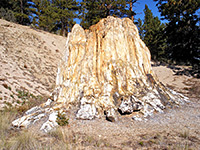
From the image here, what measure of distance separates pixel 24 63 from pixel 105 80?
31.0 ft

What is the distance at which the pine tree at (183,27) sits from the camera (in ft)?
58.0

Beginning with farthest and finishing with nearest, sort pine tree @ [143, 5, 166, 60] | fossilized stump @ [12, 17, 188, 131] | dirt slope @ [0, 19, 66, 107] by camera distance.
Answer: pine tree @ [143, 5, 166, 60]
dirt slope @ [0, 19, 66, 107]
fossilized stump @ [12, 17, 188, 131]

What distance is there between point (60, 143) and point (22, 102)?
620cm

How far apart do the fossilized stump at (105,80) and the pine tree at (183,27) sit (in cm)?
1294

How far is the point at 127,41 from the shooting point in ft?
28.8

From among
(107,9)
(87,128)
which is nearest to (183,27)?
(107,9)

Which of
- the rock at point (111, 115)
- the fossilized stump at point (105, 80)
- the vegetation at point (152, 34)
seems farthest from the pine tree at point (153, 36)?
the rock at point (111, 115)

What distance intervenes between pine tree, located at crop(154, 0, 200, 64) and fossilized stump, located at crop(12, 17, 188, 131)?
1294cm

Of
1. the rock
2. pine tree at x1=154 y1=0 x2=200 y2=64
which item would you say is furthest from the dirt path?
pine tree at x1=154 y1=0 x2=200 y2=64

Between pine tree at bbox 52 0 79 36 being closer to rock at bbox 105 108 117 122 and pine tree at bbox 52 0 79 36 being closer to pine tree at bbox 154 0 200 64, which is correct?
pine tree at bbox 154 0 200 64

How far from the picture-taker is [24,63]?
12883 millimetres

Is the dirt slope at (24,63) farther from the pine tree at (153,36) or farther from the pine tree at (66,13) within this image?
the pine tree at (153,36)

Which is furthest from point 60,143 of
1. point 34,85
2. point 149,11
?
point 149,11

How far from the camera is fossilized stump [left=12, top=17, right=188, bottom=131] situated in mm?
6199
